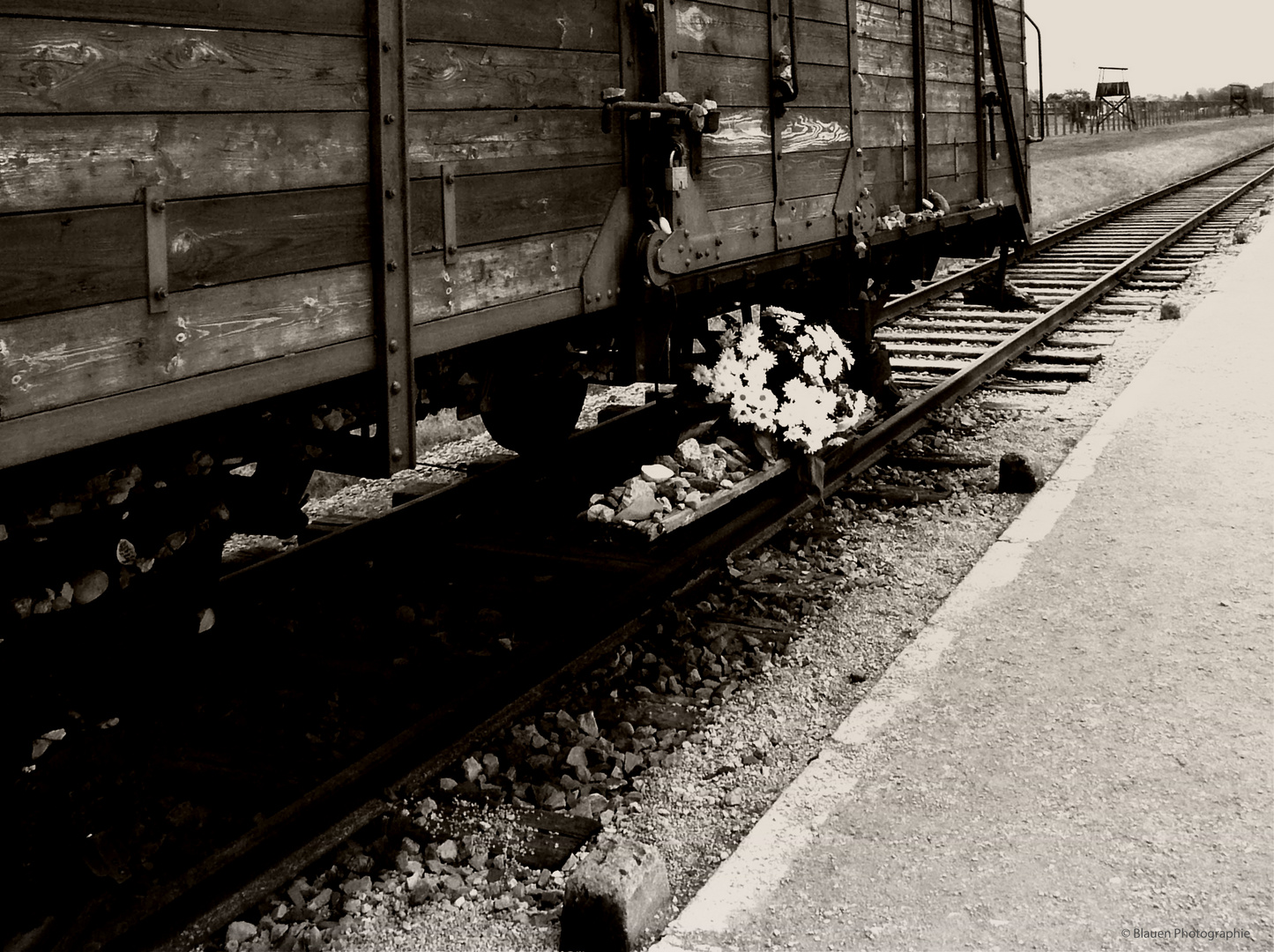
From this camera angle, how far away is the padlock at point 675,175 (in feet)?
16.1

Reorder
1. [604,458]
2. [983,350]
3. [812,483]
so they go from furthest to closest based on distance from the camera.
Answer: [983,350] < [604,458] < [812,483]

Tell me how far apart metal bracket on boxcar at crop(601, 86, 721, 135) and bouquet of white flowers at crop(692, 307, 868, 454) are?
1.33m

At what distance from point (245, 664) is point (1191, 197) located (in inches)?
1004

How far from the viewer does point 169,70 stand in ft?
9.52

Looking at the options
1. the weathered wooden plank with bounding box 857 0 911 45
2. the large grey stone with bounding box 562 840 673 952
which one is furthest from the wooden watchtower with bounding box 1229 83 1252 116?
the large grey stone with bounding box 562 840 673 952

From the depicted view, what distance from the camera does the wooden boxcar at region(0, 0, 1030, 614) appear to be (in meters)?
2.73

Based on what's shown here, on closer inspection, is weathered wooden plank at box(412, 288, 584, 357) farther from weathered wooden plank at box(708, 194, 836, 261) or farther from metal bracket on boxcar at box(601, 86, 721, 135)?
weathered wooden plank at box(708, 194, 836, 261)

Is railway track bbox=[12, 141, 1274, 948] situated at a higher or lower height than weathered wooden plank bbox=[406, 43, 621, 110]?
lower

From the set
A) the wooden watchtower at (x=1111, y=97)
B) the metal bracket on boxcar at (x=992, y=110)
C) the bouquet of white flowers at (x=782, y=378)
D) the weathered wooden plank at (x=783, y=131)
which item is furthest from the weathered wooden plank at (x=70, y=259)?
the wooden watchtower at (x=1111, y=97)

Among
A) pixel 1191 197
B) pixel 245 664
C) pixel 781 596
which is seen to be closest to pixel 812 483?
pixel 781 596

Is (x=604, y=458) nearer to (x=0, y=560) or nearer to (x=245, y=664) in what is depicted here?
(x=245, y=664)

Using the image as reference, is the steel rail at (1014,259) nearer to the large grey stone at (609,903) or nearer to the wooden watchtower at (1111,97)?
the large grey stone at (609,903)

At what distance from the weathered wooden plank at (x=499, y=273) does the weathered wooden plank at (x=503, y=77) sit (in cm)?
44

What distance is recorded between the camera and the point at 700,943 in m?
2.93
